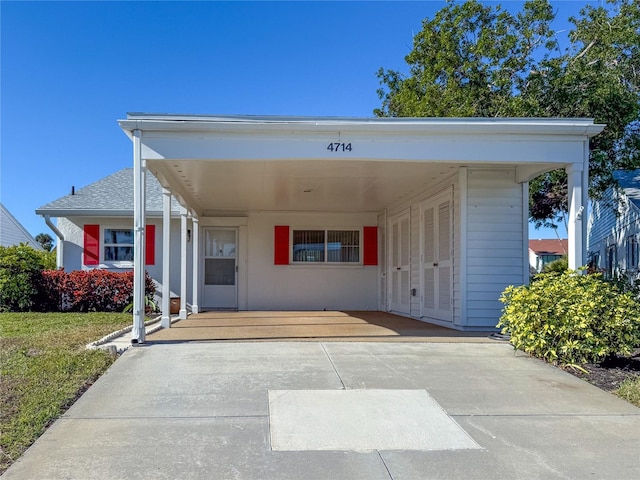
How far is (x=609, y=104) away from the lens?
1235 centimetres

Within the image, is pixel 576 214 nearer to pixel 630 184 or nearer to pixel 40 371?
pixel 40 371

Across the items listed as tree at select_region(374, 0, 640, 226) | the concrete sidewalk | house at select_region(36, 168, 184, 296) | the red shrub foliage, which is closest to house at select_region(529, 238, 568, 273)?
tree at select_region(374, 0, 640, 226)

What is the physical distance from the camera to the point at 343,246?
1362 centimetres

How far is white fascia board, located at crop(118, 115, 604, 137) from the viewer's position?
22.4 ft

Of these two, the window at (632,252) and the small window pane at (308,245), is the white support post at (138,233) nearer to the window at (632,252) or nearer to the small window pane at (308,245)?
the small window pane at (308,245)

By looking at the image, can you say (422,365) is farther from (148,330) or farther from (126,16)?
(126,16)

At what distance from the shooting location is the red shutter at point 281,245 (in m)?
13.3

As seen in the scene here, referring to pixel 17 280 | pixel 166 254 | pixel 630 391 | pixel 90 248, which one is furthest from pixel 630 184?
pixel 17 280

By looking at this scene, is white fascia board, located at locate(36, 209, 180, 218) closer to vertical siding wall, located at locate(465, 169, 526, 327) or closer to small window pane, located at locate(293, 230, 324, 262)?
small window pane, located at locate(293, 230, 324, 262)

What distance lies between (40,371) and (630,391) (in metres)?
5.85

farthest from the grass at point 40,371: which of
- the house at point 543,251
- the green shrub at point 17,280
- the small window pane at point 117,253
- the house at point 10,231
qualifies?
the house at point 543,251

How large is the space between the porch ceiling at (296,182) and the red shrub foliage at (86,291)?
97.6 inches

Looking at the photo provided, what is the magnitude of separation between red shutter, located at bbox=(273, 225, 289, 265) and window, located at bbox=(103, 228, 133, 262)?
11.9 ft

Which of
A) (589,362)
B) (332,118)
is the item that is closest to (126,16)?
(332,118)
